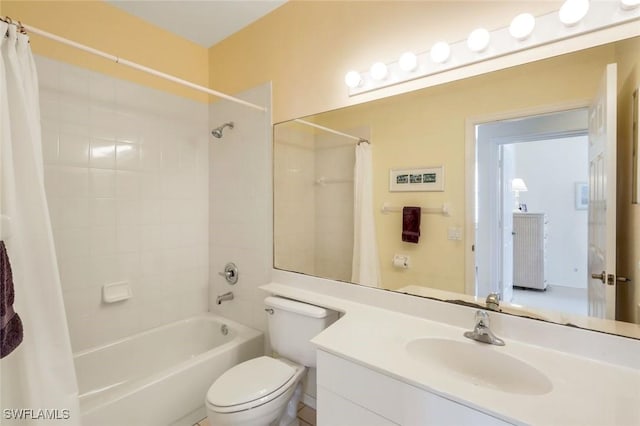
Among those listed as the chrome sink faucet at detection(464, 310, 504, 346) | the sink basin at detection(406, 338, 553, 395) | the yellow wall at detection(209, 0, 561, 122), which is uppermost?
the yellow wall at detection(209, 0, 561, 122)

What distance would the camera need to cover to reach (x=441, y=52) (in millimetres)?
1257

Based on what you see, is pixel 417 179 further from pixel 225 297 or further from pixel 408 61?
pixel 225 297

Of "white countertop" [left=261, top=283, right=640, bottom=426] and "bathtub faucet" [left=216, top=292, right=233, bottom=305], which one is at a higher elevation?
"white countertop" [left=261, top=283, right=640, bottom=426]

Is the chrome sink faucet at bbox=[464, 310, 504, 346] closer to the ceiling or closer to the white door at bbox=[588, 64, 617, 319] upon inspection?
the white door at bbox=[588, 64, 617, 319]

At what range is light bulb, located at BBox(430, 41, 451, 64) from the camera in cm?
125

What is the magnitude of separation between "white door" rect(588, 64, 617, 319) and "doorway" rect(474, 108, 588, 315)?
0.03 m

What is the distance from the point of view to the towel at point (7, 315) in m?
0.97

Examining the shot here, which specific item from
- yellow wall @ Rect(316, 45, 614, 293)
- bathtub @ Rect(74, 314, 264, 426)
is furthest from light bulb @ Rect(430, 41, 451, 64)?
bathtub @ Rect(74, 314, 264, 426)

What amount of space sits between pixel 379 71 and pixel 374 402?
142 cm

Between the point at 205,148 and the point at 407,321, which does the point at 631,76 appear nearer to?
the point at 407,321

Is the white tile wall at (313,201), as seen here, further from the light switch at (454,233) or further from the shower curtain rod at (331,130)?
the light switch at (454,233)

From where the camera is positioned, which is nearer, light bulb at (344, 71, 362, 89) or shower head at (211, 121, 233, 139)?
light bulb at (344, 71, 362, 89)

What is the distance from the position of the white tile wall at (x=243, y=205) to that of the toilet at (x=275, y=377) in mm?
450

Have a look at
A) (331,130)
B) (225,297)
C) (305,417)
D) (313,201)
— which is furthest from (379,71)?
(305,417)
